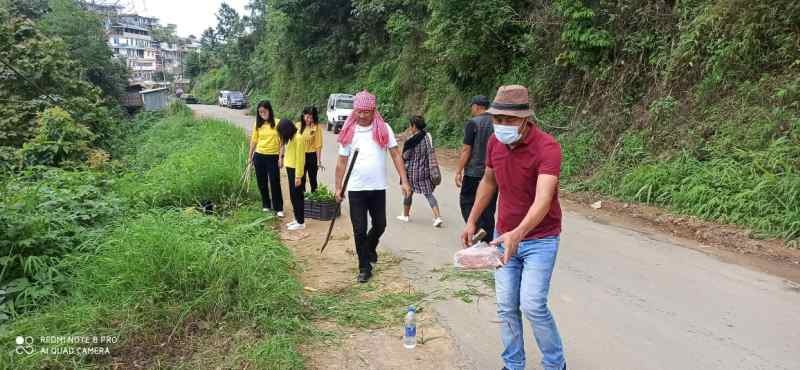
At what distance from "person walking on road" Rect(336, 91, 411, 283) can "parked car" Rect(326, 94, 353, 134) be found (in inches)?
657

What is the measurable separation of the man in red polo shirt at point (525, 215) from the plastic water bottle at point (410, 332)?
777mm

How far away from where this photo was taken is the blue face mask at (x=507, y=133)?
9.34 feet

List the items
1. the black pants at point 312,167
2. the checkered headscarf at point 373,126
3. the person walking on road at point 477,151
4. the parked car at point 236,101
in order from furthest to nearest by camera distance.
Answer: the parked car at point 236,101, the black pants at point 312,167, the person walking on road at point 477,151, the checkered headscarf at point 373,126

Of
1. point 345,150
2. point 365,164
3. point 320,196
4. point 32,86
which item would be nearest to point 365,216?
point 365,164

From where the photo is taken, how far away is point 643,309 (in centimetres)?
444

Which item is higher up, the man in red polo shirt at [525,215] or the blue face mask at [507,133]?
the blue face mask at [507,133]

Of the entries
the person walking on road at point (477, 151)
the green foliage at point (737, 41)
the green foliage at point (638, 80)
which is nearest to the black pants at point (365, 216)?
the person walking on road at point (477, 151)

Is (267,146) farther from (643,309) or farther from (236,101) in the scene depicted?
(236,101)

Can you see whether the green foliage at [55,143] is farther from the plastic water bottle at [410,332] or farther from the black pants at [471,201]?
the plastic water bottle at [410,332]

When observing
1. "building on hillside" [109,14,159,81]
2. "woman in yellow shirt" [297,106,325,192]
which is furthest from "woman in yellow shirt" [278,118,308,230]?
"building on hillside" [109,14,159,81]

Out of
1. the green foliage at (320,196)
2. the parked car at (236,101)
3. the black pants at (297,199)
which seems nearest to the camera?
the black pants at (297,199)

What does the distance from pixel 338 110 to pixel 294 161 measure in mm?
15118

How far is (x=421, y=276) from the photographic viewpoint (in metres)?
5.25

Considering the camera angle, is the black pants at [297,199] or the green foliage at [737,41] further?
the green foliage at [737,41]
